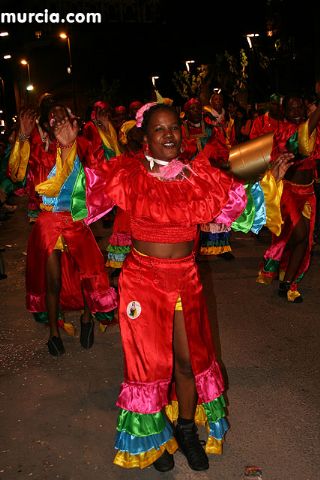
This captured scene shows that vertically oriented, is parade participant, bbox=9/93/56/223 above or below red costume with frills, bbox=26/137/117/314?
above

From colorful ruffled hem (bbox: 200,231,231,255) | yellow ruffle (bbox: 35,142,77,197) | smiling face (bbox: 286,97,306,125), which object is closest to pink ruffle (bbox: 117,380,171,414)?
yellow ruffle (bbox: 35,142,77,197)

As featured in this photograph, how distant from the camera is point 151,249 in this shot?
305 cm

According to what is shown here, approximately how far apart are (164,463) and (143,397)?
→ 0.46 meters

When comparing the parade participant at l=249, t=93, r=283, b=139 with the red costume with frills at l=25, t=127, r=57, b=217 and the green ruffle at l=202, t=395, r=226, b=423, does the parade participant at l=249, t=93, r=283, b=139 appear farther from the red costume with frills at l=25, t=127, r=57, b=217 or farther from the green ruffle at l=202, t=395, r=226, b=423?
the green ruffle at l=202, t=395, r=226, b=423

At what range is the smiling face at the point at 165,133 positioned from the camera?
299 cm

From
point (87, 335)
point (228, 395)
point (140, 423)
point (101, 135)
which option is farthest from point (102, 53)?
point (140, 423)

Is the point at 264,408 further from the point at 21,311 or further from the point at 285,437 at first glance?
the point at 21,311

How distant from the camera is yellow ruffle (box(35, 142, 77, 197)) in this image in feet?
13.8

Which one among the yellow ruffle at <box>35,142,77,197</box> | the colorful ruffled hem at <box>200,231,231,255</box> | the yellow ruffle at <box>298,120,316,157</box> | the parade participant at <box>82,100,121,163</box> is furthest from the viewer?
the colorful ruffled hem at <box>200,231,231,255</box>

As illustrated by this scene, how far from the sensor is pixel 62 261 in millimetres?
5008

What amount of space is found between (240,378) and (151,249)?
1705 mm

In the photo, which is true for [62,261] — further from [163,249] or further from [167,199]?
[167,199]

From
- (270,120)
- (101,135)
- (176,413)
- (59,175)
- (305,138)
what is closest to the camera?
(176,413)

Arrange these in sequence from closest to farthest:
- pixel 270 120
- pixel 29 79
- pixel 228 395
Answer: pixel 228 395, pixel 270 120, pixel 29 79
